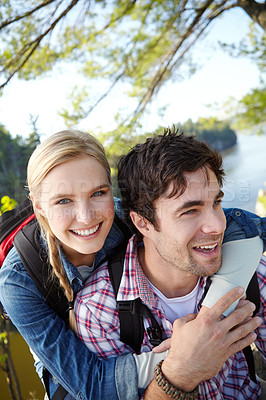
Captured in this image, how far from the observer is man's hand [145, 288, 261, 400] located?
1192mm

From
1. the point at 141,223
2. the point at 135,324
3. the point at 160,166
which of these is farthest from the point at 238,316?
the point at 160,166

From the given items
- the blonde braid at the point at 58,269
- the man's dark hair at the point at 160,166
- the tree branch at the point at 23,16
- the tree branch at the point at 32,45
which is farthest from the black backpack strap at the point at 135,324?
the tree branch at the point at 23,16

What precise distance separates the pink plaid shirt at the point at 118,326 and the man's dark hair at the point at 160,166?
291mm

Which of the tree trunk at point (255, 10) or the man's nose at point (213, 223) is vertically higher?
the tree trunk at point (255, 10)

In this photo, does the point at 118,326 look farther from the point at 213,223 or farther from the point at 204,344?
the point at 213,223

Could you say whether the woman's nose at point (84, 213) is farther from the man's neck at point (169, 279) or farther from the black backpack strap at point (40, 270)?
the man's neck at point (169, 279)

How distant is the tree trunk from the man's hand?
2.76 m

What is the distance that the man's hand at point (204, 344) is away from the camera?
1.19m

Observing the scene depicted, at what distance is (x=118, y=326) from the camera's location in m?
1.41

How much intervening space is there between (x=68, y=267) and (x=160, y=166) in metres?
0.61

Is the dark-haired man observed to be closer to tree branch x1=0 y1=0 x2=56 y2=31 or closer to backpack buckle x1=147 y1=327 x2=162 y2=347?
backpack buckle x1=147 y1=327 x2=162 y2=347

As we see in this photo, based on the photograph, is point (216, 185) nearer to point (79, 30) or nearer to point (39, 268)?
point (39, 268)

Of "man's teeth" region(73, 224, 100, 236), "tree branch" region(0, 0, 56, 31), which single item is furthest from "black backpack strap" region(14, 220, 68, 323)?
"tree branch" region(0, 0, 56, 31)

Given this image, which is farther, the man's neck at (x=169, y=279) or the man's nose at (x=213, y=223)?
the man's neck at (x=169, y=279)
